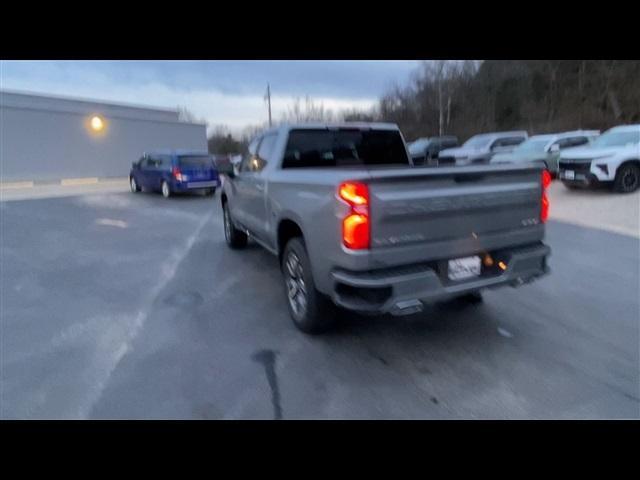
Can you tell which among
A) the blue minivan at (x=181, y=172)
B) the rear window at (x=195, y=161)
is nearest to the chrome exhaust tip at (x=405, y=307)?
the blue minivan at (x=181, y=172)

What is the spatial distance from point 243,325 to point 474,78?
4265cm

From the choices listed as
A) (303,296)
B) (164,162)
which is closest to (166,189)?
(164,162)

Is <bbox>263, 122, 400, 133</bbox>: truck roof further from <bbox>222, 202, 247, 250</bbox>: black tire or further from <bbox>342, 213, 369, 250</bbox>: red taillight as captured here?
<bbox>222, 202, 247, 250</bbox>: black tire

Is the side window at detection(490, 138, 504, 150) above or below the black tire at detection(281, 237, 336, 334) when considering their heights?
above

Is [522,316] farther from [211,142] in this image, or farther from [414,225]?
[211,142]

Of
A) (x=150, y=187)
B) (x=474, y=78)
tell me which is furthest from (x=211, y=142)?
(x=150, y=187)

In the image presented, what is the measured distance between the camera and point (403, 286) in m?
2.82

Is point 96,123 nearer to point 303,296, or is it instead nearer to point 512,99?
point 303,296

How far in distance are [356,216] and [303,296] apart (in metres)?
1.23

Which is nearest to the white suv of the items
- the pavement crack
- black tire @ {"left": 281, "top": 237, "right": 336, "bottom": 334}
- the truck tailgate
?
the truck tailgate

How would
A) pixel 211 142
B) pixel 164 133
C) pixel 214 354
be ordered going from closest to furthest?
pixel 214 354
pixel 164 133
pixel 211 142

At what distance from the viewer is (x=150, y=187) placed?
15930 mm

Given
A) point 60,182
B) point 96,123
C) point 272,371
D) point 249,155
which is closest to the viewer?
point 272,371

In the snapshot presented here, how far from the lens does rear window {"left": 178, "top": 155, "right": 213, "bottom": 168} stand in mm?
14349
